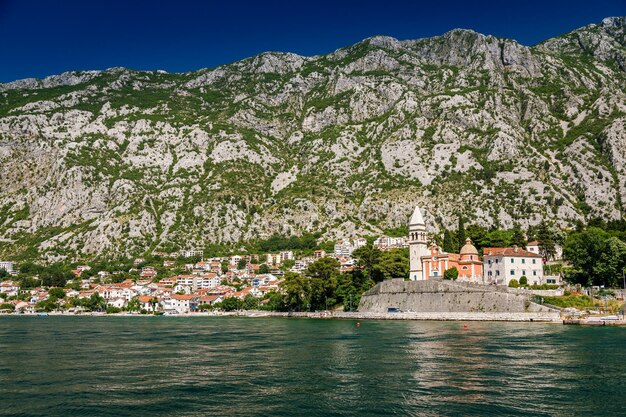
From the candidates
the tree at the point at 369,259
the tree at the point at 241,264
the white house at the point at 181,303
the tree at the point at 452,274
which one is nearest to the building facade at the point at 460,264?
the tree at the point at 452,274

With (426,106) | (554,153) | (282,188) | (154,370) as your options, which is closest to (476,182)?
(554,153)

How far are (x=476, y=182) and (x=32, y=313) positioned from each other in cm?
11492

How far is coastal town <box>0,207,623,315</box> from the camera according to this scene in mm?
83312

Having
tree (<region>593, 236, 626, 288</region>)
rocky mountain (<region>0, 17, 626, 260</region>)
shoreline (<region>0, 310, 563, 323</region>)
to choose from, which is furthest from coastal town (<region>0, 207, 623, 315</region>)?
rocky mountain (<region>0, 17, 626, 260</region>)

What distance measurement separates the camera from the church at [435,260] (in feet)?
279

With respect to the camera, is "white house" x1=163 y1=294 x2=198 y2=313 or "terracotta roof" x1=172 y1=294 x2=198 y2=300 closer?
"white house" x1=163 y1=294 x2=198 y2=313

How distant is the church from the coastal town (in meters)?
0.15

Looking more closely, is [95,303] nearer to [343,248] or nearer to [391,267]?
[343,248]

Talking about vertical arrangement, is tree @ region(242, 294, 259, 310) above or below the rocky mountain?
below

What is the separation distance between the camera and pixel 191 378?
31562mm

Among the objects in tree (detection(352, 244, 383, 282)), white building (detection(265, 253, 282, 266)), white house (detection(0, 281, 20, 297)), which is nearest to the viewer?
tree (detection(352, 244, 383, 282))

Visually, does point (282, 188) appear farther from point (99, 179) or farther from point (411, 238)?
point (411, 238)

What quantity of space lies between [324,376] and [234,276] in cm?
12246

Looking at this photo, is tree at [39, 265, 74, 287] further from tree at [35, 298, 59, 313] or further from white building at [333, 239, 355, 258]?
white building at [333, 239, 355, 258]
